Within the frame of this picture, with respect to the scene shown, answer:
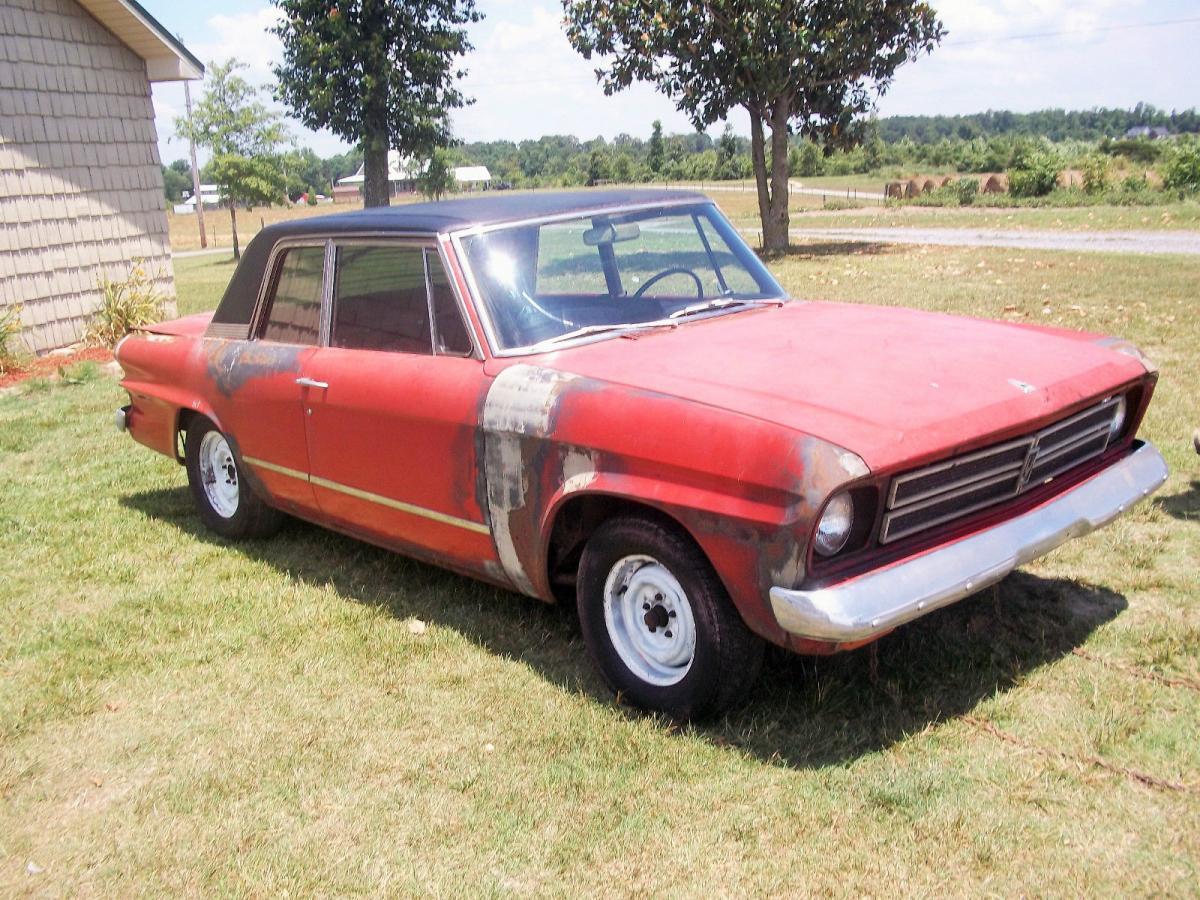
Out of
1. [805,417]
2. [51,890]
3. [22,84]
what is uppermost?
[22,84]

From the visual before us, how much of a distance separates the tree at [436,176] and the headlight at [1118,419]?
45.0 m

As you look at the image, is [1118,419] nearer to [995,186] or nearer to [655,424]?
[655,424]

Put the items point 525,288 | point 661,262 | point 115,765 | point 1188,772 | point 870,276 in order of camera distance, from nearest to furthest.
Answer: point 1188,772
point 115,765
point 525,288
point 661,262
point 870,276

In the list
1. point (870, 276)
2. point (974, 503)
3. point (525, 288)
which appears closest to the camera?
point (974, 503)

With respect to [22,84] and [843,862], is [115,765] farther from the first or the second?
[22,84]

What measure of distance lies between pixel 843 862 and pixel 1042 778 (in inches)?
27.8

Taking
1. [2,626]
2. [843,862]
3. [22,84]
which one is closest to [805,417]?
[843,862]

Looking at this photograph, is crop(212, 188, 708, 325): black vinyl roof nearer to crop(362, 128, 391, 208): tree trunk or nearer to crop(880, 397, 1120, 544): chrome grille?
crop(880, 397, 1120, 544): chrome grille

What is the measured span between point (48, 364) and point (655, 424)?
33.9 ft

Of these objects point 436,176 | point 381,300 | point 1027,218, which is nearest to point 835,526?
→ point 381,300

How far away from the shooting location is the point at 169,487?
22.7 ft

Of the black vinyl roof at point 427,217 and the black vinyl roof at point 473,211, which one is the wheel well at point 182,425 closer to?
the black vinyl roof at point 427,217

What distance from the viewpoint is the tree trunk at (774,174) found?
21.8 m

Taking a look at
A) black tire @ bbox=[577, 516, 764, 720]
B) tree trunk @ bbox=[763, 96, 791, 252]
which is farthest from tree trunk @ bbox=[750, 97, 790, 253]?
black tire @ bbox=[577, 516, 764, 720]
